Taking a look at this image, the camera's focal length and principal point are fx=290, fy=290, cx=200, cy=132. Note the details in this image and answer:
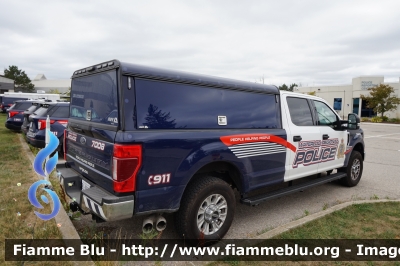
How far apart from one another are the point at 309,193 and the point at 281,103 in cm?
233

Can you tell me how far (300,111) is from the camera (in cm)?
491

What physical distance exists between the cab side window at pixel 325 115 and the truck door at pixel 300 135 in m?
0.25

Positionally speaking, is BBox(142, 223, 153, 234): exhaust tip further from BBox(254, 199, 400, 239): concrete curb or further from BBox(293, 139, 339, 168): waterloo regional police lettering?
BBox(293, 139, 339, 168): waterloo regional police lettering

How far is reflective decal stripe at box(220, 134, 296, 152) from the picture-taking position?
11.9 feet

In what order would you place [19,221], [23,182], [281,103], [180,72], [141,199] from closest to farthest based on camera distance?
[141,199], [180,72], [19,221], [281,103], [23,182]

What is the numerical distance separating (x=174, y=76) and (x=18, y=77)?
74.0 m

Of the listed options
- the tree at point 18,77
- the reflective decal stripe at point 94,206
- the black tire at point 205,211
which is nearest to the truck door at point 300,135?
the black tire at point 205,211

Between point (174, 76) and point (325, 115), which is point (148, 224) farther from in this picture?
point (325, 115)

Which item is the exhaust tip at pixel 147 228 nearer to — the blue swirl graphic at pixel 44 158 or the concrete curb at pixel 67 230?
the concrete curb at pixel 67 230

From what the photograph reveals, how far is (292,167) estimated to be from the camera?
4621 millimetres

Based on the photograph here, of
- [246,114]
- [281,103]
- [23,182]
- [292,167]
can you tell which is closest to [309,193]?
[292,167]

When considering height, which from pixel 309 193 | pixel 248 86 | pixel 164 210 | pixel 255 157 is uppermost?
pixel 248 86

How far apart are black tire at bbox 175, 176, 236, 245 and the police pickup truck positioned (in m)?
0.01

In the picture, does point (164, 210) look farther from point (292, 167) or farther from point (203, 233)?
point (292, 167)
